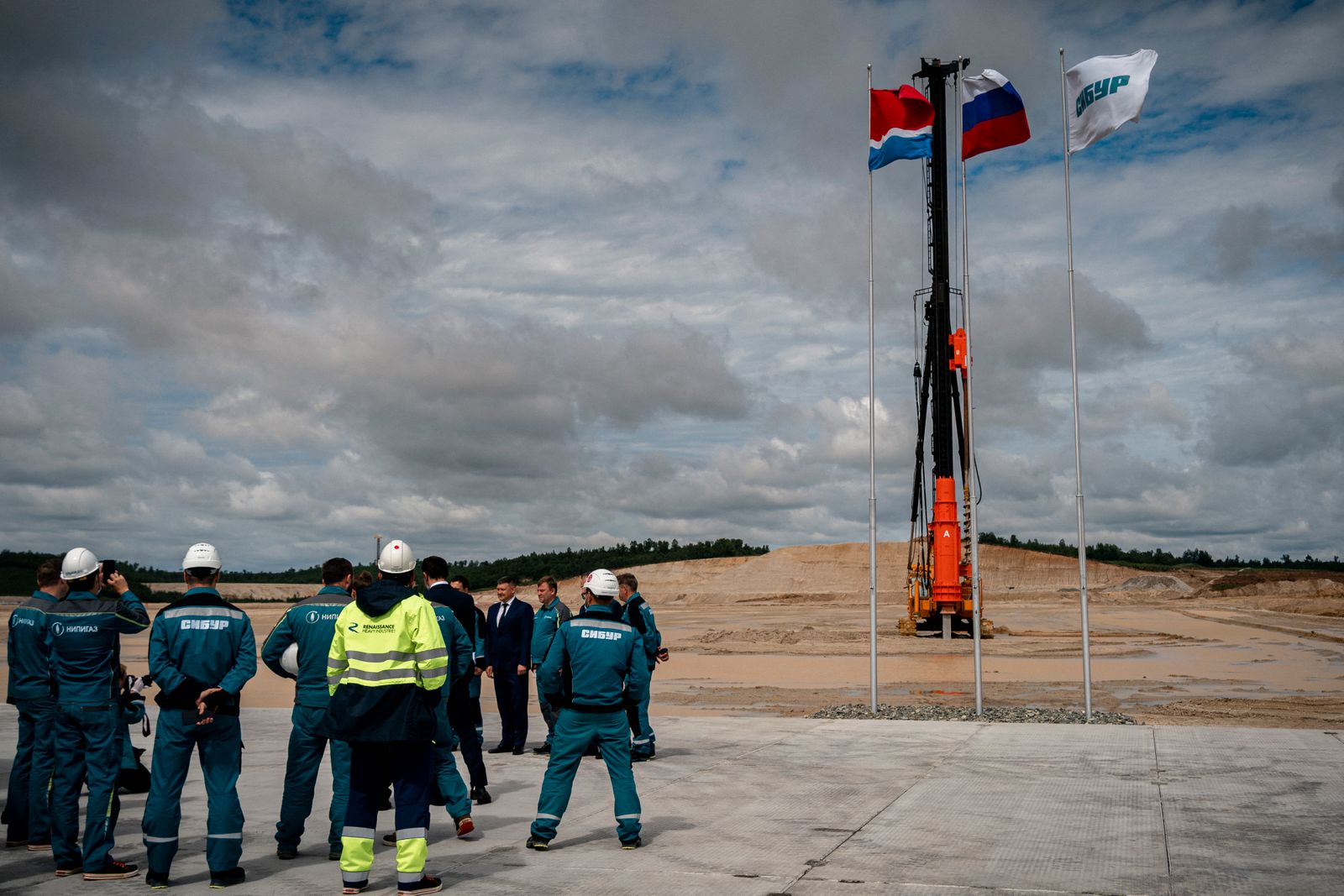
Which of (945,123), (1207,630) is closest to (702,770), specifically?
(945,123)

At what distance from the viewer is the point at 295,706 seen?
7578 mm

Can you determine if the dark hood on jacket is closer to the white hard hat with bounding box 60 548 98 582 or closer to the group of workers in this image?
the group of workers

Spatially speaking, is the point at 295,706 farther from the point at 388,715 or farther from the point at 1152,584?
the point at 1152,584

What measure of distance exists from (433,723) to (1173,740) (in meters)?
10.4

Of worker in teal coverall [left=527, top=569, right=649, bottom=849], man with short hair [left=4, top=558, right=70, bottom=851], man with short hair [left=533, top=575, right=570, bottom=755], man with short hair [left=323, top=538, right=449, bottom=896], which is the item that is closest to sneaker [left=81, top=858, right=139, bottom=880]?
man with short hair [left=4, top=558, right=70, bottom=851]

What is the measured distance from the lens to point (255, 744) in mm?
13703

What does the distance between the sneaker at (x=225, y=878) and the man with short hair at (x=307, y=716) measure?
67 cm

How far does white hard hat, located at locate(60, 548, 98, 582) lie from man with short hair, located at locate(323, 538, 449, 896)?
2121 millimetres

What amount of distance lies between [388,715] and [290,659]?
163 centimetres

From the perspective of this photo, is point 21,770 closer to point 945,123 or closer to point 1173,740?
point 1173,740

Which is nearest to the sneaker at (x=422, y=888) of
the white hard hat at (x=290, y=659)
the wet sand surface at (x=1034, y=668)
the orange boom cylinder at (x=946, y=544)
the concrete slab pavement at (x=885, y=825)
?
the concrete slab pavement at (x=885, y=825)

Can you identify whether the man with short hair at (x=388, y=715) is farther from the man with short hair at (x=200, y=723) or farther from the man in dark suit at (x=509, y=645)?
the man in dark suit at (x=509, y=645)

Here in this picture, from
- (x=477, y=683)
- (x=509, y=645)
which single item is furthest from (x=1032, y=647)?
(x=477, y=683)

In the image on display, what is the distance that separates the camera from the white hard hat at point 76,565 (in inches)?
291
